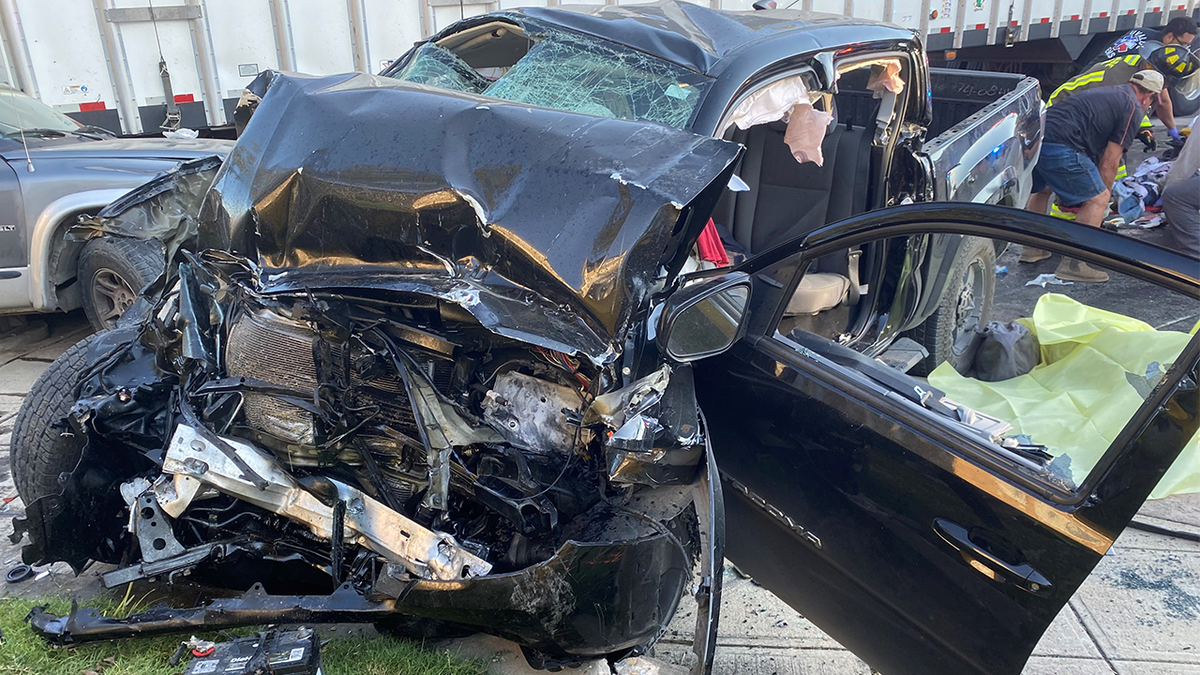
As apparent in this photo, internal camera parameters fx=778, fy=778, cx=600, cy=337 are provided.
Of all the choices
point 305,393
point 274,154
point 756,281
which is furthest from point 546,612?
point 274,154

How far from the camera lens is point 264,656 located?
2096 mm

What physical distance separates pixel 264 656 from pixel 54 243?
11.7 ft

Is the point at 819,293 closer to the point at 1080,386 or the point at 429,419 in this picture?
the point at 1080,386

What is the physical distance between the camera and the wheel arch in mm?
4406

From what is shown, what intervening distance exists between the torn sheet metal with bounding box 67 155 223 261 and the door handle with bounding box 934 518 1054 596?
3.20 meters

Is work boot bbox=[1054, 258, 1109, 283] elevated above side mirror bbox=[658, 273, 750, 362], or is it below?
below

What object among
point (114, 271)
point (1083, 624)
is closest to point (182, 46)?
point (114, 271)

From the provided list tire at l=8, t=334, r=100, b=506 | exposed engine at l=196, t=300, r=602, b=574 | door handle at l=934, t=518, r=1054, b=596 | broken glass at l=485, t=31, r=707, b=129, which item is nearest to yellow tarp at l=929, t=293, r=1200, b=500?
door handle at l=934, t=518, r=1054, b=596

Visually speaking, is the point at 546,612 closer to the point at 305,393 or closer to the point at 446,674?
the point at 446,674

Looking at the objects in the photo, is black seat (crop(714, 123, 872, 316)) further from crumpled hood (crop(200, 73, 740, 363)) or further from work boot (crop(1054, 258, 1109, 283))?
crumpled hood (crop(200, 73, 740, 363))

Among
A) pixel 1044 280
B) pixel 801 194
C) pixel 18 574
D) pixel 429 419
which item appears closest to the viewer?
pixel 429 419

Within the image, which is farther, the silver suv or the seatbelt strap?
the silver suv

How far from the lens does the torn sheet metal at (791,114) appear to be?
289 centimetres

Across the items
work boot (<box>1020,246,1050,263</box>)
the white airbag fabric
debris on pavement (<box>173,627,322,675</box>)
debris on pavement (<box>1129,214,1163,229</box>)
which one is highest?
the white airbag fabric
